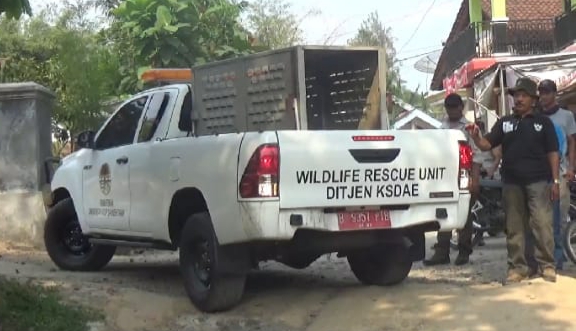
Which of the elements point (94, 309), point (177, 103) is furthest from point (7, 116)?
point (94, 309)

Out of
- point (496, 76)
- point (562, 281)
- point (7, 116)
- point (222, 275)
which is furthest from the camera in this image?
point (496, 76)

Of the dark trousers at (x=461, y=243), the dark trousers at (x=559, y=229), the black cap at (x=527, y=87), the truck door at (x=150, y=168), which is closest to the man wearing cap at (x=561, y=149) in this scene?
the dark trousers at (x=559, y=229)

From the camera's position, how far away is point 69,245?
9.10 m

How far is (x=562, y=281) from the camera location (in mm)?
7070

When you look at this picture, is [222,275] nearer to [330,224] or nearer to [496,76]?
[330,224]

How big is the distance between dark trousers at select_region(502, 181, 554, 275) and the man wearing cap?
0.51m

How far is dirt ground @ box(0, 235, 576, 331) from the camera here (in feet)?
20.3

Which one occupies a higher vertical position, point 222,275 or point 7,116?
point 7,116

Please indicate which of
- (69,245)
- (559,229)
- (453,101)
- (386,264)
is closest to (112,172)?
(69,245)

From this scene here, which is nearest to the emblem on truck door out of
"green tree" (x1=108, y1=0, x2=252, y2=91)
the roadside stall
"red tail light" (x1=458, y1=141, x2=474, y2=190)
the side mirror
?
the side mirror

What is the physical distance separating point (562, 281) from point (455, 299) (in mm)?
1063

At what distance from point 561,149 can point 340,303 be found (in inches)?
105

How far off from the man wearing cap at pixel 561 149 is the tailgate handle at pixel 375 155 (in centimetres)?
202

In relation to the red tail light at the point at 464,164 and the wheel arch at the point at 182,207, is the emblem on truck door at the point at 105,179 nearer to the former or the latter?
the wheel arch at the point at 182,207
